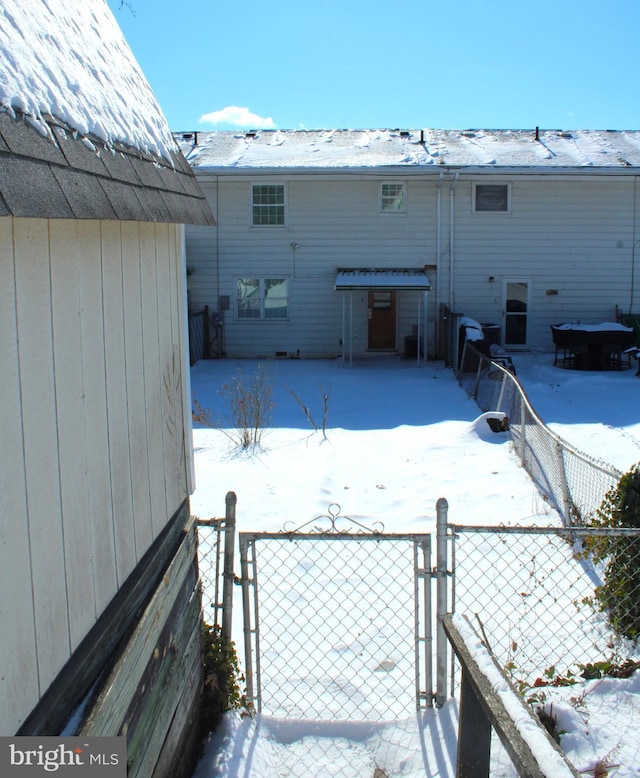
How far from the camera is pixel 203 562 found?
278 inches

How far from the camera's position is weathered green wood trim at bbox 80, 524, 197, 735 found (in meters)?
2.79

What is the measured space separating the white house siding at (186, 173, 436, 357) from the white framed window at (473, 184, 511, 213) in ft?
3.99

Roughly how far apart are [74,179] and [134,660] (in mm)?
1977

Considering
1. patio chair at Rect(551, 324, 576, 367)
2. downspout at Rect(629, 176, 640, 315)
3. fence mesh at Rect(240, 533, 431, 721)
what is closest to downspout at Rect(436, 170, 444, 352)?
patio chair at Rect(551, 324, 576, 367)

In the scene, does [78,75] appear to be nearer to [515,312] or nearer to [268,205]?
[268,205]

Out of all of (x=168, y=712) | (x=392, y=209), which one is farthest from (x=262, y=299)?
(x=168, y=712)

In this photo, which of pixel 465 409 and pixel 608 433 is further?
pixel 465 409

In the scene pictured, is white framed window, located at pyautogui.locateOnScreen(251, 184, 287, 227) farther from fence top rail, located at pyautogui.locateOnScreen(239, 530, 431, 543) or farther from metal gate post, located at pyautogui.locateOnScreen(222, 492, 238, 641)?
fence top rail, located at pyautogui.locateOnScreen(239, 530, 431, 543)

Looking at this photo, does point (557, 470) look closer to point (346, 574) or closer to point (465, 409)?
point (346, 574)

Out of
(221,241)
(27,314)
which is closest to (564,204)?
(221,241)

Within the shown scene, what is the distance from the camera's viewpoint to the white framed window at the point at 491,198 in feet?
69.4

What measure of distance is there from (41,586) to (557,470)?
6574 mm

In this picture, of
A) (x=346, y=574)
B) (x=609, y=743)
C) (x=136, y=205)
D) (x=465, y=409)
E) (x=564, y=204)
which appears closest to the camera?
(x=136, y=205)

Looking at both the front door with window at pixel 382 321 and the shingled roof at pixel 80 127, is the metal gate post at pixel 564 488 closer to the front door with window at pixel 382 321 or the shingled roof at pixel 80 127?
the shingled roof at pixel 80 127
